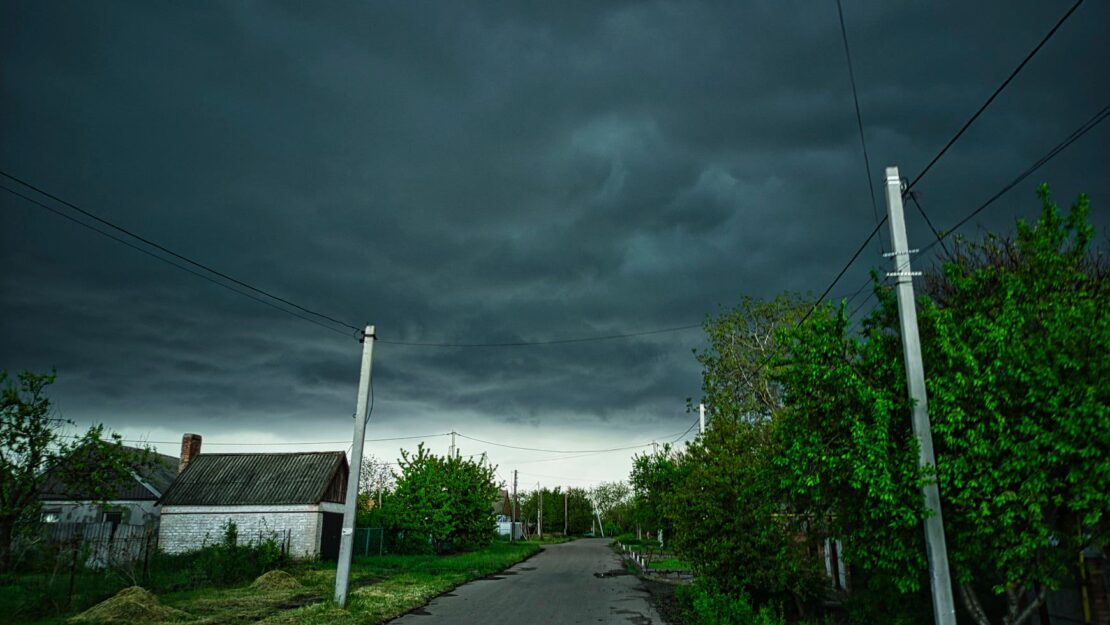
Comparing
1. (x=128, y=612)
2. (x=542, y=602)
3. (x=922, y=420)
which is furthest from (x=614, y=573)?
(x=922, y=420)

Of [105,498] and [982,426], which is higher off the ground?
[982,426]

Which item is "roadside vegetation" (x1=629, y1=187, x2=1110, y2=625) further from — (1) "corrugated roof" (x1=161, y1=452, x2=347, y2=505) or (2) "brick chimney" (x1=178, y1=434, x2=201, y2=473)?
(2) "brick chimney" (x1=178, y1=434, x2=201, y2=473)

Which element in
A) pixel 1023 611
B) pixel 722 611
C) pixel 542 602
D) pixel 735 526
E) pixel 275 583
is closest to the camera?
pixel 1023 611

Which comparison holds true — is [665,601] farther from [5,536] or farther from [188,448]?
[188,448]

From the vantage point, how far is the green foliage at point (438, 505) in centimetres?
4059

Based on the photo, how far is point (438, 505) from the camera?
4109cm

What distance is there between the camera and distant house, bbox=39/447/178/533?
20.0 m

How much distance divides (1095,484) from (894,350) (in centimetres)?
305

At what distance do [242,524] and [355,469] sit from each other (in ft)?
72.1

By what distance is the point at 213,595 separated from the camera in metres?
19.3

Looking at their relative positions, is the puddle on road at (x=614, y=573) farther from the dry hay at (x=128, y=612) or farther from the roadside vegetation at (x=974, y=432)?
the roadside vegetation at (x=974, y=432)

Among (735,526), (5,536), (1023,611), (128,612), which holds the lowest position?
(128,612)

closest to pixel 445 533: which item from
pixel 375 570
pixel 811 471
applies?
pixel 375 570

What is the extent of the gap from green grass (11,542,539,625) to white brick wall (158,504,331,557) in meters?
5.03
